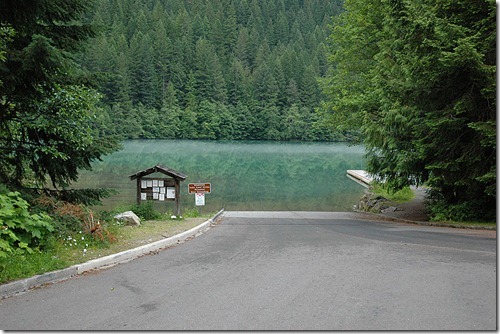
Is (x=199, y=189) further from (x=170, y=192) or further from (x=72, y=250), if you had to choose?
(x=72, y=250)

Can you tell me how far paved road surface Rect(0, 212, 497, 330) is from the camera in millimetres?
4957

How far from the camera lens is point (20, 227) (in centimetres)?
720

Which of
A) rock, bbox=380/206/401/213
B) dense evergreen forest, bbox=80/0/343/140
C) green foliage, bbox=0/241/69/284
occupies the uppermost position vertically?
dense evergreen forest, bbox=80/0/343/140

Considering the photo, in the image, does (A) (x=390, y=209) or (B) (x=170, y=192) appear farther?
(A) (x=390, y=209)

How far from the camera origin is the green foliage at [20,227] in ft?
22.2

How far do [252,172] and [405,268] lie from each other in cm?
3672

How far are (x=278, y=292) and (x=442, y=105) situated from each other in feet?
35.5

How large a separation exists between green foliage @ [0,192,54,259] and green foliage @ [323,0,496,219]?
10.1 metres

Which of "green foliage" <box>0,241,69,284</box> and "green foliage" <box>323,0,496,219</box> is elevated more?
"green foliage" <box>323,0,496,219</box>

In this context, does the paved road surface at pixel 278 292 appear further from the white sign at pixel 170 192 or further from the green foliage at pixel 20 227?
the white sign at pixel 170 192

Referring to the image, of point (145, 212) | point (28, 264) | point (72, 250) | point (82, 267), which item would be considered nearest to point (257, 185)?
point (145, 212)

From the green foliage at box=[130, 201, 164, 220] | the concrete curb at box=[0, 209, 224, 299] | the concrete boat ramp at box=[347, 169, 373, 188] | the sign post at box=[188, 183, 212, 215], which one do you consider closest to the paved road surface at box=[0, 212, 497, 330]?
the concrete curb at box=[0, 209, 224, 299]

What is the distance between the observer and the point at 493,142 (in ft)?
41.9

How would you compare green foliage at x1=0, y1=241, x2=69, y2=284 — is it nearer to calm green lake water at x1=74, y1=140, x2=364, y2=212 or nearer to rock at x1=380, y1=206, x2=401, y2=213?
calm green lake water at x1=74, y1=140, x2=364, y2=212
